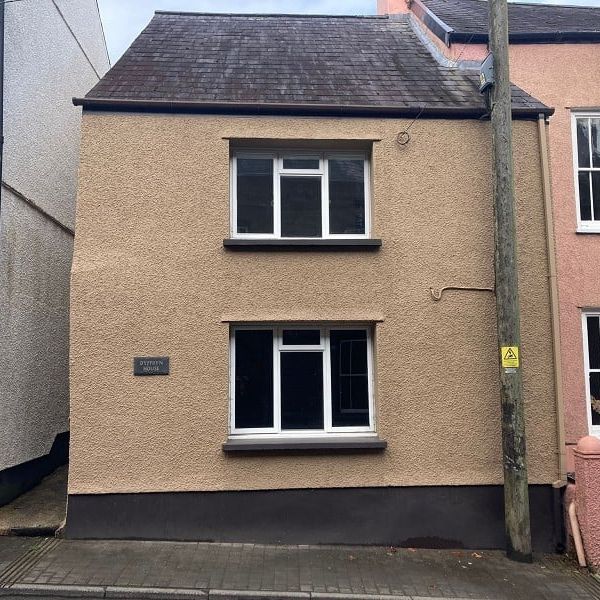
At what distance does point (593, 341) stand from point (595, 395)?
70cm

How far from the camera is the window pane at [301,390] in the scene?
6.96m

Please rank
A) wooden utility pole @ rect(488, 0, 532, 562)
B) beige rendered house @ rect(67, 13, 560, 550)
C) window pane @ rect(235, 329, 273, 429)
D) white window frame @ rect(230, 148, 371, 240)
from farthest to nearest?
white window frame @ rect(230, 148, 371, 240)
window pane @ rect(235, 329, 273, 429)
beige rendered house @ rect(67, 13, 560, 550)
wooden utility pole @ rect(488, 0, 532, 562)

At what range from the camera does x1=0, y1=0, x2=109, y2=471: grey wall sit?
733 cm

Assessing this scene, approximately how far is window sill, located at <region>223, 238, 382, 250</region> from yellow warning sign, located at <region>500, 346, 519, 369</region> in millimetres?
1929

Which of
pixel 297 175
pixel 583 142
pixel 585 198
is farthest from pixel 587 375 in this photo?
pixel 297 175

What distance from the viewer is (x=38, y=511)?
22.6 ft

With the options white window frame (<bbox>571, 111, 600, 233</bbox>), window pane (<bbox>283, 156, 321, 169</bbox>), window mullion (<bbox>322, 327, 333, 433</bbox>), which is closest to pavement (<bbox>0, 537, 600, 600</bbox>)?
window mullion (<bbox>322, 327, 333, 433</bbox>)

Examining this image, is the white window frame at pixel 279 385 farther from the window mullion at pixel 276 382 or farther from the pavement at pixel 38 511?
the pavement at pixel 38 511

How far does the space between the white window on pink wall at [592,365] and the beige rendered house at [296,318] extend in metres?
0.78

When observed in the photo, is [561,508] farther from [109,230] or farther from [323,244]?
[109,230]

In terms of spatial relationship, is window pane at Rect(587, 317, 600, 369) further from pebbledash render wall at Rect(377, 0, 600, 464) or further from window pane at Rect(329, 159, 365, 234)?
window pane at Rect(329, 159, 365, 234)

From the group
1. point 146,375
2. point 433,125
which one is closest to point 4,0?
point 146,375

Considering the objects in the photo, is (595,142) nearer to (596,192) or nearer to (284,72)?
(596,192)

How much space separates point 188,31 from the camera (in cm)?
908
